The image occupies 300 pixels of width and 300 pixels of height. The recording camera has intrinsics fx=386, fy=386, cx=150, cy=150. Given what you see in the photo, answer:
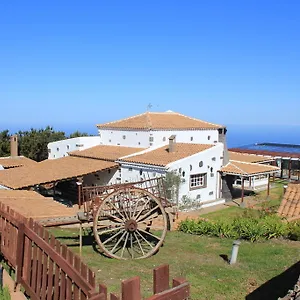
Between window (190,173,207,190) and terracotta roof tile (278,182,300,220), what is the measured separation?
11.8 metres

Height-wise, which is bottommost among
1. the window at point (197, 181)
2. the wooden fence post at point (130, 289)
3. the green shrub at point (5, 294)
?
the window at point (197, 181)

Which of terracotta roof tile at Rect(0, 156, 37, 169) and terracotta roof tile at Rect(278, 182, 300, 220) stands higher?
terracotta roof tile at Rect(278, 182, 300, 220)

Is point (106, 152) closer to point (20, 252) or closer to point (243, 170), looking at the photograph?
point (243, 170)

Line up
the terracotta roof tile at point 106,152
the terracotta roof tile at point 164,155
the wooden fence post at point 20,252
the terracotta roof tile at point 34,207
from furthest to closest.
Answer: the terracotta roof tile at point 106,152 → the terracotta roof tile at point 164,155 → the terracotta roof tile at point 34,207 → the wooden fence post at point 20,252

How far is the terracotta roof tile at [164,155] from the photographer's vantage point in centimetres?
2483

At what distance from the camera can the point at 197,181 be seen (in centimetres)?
2605

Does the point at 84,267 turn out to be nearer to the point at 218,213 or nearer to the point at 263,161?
the point at 218,213

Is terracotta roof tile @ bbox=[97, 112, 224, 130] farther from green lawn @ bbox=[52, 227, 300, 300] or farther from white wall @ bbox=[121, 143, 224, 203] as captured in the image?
green lawn @ bbox=[52, 227, 300, 300]

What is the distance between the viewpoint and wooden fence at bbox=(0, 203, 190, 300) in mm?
3033

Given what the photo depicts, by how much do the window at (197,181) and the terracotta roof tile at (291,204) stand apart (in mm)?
11822

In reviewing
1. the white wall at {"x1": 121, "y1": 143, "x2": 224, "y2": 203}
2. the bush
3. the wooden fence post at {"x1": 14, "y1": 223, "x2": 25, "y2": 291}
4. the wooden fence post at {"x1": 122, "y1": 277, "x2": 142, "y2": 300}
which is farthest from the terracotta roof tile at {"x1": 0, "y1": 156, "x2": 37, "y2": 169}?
the wooden fence post at {"x1": 122, "y1": 277, "x2": 142, "y2": 300}

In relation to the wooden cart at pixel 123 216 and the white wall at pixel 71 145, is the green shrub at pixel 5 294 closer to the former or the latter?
the wooden cart at pixel 123 216

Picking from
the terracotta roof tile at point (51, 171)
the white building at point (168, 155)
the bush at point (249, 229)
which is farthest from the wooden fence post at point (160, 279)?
the white building at point (168, 155)

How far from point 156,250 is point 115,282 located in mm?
2694
